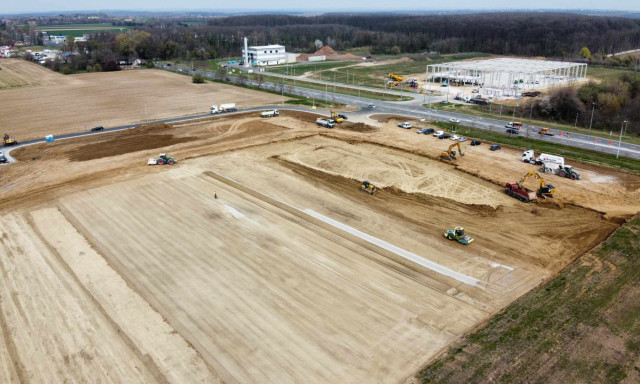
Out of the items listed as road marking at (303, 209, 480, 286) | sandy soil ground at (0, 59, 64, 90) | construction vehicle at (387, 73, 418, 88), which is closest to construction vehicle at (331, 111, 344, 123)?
road marking at (303, 209, 480, 286)

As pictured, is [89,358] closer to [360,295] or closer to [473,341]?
[360,295]

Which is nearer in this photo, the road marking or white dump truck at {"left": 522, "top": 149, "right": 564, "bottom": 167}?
the road marking

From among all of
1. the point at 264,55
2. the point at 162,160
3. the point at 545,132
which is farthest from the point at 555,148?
the point at 264,55

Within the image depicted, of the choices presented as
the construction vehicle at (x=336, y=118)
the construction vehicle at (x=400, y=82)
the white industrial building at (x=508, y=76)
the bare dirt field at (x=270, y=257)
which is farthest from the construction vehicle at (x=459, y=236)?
the construction vehicle at (x=400, y=82)

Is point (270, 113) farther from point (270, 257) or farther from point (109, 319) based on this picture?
point (109, 319)

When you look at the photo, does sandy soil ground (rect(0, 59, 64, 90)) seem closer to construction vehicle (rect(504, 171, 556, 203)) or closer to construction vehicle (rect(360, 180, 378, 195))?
construction vehicle (rect(360, 180, 378, 195))

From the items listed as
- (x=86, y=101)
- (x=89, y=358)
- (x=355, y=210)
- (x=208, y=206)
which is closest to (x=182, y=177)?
(x=208, y=206)
